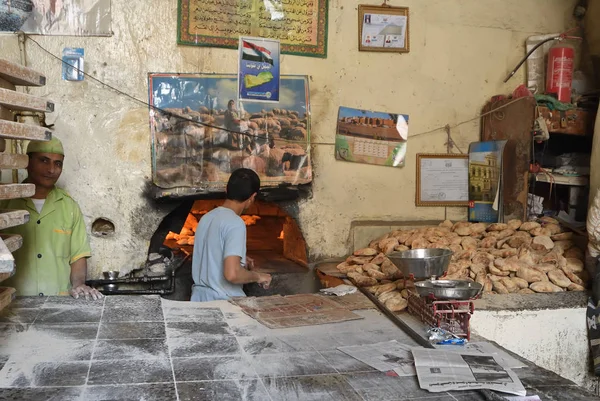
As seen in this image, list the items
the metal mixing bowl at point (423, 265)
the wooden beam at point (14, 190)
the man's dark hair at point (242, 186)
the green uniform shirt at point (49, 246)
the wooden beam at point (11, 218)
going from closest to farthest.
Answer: the wooden beam at point (11, 218)
the wooden beam at point (14, 190)
the metal mixing bowl at point (423, 265)
the green uniform shirt at point (49, 246)
the man's dark hair at point (242, 186)

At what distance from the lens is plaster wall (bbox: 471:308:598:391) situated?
4064mm

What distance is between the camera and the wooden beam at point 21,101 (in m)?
2.47

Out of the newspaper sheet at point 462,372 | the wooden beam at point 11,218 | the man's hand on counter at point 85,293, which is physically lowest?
the newspaper sheet at point 462,372

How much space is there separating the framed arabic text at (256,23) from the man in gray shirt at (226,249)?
5.57 feet

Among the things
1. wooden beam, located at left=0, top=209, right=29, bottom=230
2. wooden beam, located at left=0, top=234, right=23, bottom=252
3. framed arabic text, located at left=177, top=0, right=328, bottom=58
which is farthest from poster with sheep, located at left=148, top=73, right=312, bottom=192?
wooden beam, located at left=0, top=209, right=29, bottom=230

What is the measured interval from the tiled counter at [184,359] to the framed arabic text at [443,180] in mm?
2390

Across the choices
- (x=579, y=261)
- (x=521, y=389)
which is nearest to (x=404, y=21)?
(x=579, y=261)

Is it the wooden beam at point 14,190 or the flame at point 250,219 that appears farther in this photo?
the flame at point 250,219

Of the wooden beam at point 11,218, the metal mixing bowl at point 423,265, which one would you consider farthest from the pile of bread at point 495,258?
the wooden beam at point 11,218

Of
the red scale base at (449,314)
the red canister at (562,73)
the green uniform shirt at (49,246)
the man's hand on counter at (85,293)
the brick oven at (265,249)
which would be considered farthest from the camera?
the brick oven at (265,249)

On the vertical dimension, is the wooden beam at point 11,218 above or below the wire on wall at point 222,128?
below

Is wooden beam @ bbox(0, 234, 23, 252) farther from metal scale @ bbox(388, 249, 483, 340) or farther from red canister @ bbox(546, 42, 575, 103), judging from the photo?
red canister @ bbox(546, 42, 575, 103)

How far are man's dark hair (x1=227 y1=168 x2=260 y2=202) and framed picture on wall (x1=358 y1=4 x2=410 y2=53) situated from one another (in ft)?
7.04

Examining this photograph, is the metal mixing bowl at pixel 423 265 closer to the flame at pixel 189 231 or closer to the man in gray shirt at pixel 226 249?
the man in gray shirt at pixel 226 249
